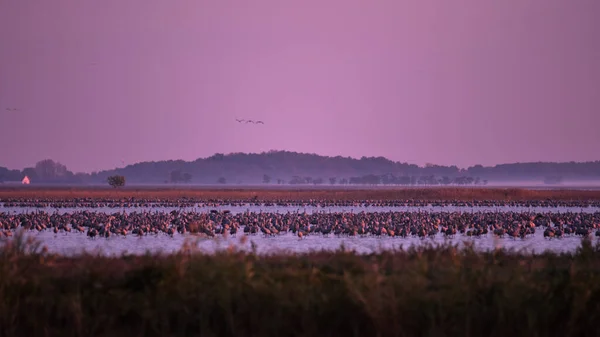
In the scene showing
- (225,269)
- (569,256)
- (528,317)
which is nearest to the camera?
(528,317)

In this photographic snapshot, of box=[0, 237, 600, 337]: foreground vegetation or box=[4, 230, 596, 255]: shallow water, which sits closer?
box=[0, 237, 600, 337]: foreground vegetation

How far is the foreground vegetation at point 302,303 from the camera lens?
12344 mm

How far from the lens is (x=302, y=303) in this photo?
12406 millimetres

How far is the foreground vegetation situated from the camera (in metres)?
12.3

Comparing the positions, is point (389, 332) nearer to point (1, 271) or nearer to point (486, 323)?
point (486, 323)

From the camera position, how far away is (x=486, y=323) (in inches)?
492

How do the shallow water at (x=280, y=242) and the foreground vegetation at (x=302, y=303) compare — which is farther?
the shallow water at (x=280, y=242)

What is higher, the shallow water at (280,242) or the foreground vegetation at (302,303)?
the foreground vegetation at (302,303)

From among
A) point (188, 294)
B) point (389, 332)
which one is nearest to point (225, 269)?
point (188, 294)

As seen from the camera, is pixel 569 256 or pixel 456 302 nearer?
pixel 456 302

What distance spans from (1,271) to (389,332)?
747cm

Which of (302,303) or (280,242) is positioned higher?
(302,303)

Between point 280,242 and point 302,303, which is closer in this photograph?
point 302,303

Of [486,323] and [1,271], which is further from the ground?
[1,271]
